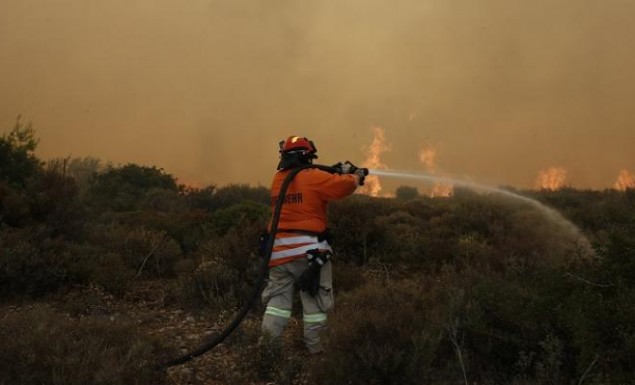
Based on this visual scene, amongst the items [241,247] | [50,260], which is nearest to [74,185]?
[50,260]

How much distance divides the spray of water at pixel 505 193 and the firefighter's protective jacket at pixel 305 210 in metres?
0.85

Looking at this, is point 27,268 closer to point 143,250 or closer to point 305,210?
point 143,250

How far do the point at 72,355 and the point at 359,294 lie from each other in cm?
302

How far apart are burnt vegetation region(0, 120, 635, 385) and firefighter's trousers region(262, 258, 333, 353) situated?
0.28m

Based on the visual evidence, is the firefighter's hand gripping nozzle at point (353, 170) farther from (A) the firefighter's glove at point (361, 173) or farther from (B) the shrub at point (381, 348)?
(B) the shrub at point (381, 348)

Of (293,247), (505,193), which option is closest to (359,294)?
(293,247)

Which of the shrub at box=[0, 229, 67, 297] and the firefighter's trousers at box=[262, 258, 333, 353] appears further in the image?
the shrub at box=[0, 229, 67, 297]

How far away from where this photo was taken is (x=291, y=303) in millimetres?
5824

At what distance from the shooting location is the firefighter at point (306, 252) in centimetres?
564

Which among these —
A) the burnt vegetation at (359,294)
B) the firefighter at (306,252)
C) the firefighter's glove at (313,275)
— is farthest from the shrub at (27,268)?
the firefighter's glove at (313,275)

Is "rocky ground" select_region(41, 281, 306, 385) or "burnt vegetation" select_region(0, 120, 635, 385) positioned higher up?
"burnt vegetation" select_region(0, 120, 635, 385)

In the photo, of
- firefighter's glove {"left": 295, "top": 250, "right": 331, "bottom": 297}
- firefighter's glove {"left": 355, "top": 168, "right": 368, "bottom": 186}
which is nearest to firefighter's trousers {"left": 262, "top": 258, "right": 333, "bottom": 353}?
firefighter's glove {"left": 295, "top": 250, "right": 331, "bottom": 297}

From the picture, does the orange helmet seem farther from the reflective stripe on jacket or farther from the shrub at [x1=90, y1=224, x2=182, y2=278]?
the shrub at [x1=90, y1=224, x2=182, y2=278]

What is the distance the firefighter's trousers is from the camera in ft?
18.4
